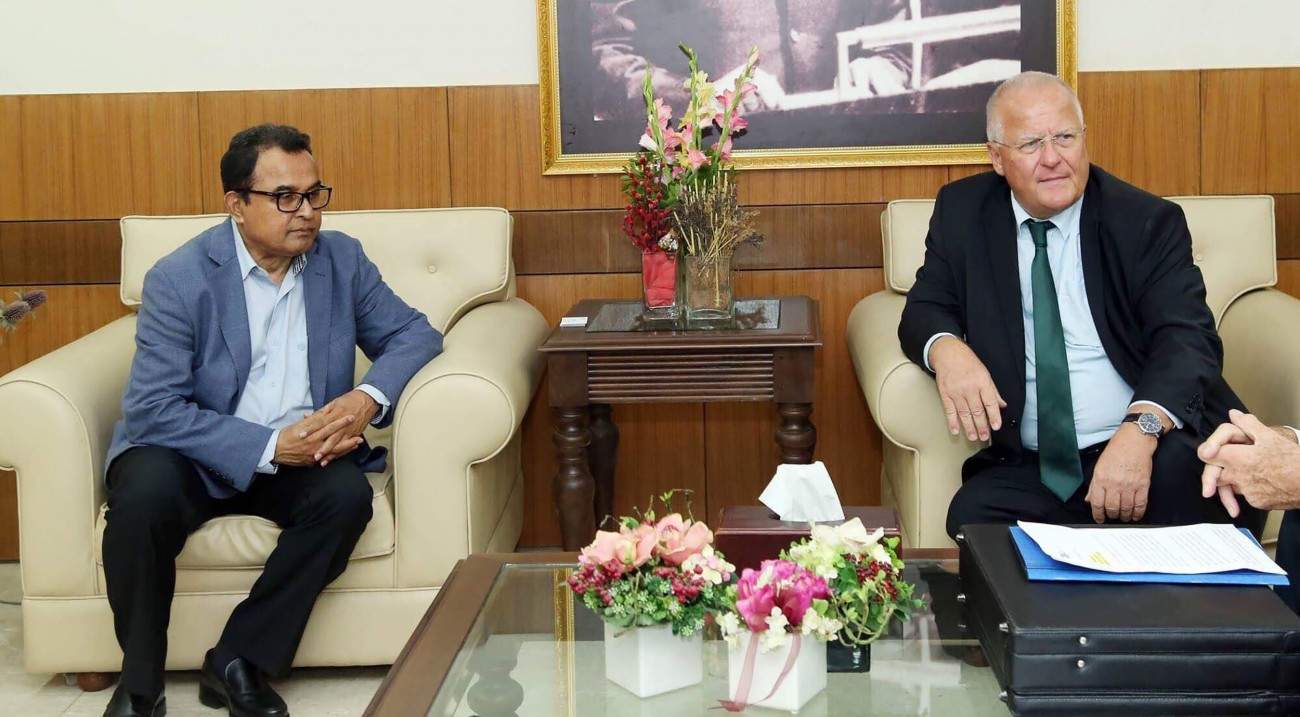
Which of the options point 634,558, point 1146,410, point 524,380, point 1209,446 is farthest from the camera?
point 524,380

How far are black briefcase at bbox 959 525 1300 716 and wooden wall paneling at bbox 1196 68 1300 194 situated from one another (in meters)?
2.22

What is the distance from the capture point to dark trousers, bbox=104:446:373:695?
279 centimetres

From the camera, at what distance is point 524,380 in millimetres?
3162

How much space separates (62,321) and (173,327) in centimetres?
126

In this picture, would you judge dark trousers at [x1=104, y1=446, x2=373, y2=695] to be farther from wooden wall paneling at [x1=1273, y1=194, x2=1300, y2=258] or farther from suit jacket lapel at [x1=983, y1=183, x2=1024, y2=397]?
wooden wall paneling at [x1=1273, y1=194, x2=1300, y2=258]

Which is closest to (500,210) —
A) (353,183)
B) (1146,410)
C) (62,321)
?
(353,183)

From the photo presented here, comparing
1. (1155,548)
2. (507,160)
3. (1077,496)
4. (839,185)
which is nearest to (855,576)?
(1155,548)

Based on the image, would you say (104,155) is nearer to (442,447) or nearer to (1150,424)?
(442,447)

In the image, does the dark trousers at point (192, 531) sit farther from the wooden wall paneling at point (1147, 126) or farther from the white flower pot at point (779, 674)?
the wooden wall paneling at point (1147, 126)

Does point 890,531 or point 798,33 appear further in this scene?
point 798,33

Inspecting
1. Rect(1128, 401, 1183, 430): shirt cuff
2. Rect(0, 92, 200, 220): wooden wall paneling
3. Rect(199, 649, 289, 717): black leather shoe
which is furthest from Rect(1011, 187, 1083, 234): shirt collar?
Rect(0, 92, 200, 220): wooden wall paneling

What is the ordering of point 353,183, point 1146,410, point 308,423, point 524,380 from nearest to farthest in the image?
point 1146,410
point 308,423
point 524,380
point 353,183

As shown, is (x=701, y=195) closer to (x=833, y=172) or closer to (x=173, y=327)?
(x=833, y=172)

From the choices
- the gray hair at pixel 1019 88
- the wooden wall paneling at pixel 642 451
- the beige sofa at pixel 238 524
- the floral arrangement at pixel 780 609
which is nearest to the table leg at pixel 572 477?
the beige sofa at pixel 238 524
